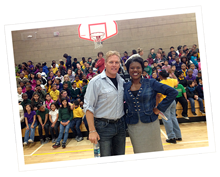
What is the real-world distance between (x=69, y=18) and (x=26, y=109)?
2066mm

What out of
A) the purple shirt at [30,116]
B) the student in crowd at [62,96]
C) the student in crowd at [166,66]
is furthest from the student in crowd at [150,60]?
the purple shirt at [30,116]

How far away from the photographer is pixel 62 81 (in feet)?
18.6

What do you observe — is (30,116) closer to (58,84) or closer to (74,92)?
(74,92)

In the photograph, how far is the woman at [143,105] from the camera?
2.06m

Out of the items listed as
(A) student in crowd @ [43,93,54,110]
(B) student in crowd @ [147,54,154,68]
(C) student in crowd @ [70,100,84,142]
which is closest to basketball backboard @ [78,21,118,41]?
(C) student in crowd @ [70,100,84,142]

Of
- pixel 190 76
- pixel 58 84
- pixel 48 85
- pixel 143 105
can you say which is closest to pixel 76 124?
pixel 58 84

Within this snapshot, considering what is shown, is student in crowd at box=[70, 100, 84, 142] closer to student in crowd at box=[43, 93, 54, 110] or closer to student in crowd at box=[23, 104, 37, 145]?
student in crowd at box=[43, 93, 54, 110]

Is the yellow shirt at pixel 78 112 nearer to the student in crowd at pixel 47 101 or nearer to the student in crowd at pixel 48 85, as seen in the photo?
the student in crowd at pixel 47 101

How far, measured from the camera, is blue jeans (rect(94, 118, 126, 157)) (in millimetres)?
2049

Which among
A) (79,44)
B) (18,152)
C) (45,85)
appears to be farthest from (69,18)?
(79,44)

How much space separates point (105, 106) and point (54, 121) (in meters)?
2.27

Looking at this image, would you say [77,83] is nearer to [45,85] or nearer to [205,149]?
[45,85]

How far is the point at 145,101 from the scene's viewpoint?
207cm

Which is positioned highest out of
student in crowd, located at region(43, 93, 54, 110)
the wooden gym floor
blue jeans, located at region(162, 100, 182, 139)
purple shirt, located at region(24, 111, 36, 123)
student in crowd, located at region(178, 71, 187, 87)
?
student in crowd, located at region(178, 71, 187, 87)
